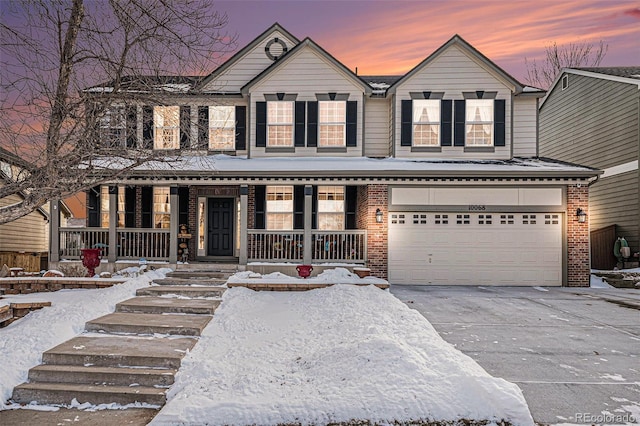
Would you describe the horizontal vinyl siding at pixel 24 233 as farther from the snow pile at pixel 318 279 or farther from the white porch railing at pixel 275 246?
the snow pile at pixel 318 279

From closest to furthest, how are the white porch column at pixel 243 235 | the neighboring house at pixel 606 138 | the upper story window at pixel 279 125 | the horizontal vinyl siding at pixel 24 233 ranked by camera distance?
the white porch column at pixel 243 235 < the upper story window at pixel 279 125 < the neighboring house at pixel 606 138 < the horizontal vinyl siding at pixel 24 233

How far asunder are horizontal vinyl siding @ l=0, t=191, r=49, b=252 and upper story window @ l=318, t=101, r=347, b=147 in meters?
12.3

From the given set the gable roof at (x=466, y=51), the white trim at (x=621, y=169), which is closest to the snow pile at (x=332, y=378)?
the gable roof at (x=466, y=51)

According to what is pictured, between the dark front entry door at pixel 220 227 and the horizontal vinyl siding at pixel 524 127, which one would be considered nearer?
the dark front entry door at pixel 220 227

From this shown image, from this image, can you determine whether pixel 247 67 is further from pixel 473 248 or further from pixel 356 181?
pixel 473 248

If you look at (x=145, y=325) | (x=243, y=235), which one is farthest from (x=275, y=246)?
(x=145, y=325)

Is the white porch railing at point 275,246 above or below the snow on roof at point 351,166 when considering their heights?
below

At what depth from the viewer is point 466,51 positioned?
1254cm

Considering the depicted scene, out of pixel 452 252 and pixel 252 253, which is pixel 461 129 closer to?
pixel 452 252

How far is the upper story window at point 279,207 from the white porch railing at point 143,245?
3.36 metres

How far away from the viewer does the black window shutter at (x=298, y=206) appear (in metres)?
12.6

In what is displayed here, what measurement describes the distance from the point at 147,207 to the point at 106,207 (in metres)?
1.40

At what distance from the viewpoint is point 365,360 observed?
14.4ft

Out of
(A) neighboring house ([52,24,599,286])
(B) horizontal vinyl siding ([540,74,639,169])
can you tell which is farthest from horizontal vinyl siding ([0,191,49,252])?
(B) horizontal vinyl siding ([540,74,639,169])
